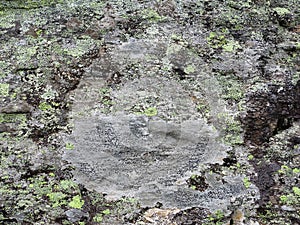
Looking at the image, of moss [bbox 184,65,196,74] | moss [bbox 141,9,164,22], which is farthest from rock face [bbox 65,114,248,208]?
moss [bbox 141,9,164,22]

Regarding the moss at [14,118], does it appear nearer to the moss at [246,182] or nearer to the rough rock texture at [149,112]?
the rough rock texture at [149,112]

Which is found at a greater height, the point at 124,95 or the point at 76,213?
the point at 124,95

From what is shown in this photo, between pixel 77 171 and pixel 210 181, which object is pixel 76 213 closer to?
pixel 77 171

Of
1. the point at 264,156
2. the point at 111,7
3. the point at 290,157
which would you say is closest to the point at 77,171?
the point at 264,156

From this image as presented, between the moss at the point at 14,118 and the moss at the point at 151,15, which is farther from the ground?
the moss at the point at 151,15

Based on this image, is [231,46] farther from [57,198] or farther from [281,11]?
[57,198]

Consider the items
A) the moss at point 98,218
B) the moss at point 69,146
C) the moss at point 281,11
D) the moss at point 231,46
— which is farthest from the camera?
the moss at point 281,11

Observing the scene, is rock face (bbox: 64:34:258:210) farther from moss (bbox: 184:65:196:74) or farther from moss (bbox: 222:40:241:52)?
moss (bbox: 222:40:241:52)

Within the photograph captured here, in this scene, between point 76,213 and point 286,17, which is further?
point 286,17

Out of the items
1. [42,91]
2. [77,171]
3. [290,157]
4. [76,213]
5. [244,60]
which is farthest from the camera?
[244,60]

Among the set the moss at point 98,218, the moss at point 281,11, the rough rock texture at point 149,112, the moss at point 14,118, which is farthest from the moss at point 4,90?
the moss at point 281,11

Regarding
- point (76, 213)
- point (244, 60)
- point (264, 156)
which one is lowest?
point (76, 213)
